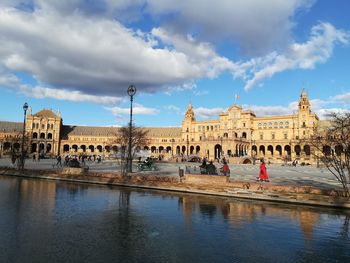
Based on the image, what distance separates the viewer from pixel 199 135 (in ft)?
438

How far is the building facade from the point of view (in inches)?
4200

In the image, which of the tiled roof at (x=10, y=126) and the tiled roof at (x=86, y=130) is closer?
the tiled roof at (x=10, y=126)

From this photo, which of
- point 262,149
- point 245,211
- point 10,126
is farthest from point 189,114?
point 245,211

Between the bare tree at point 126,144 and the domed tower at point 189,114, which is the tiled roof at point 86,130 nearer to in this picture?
the domed tower at point 189,114

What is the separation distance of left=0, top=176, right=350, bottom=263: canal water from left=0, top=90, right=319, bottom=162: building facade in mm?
80528

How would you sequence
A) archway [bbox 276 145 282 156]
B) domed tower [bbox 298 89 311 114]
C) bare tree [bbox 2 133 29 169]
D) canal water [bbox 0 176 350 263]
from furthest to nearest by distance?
archway [bbox 276 145 282 156] < domed tower [bbox 298 89 311 114] < bare tree [bbox 2 133 29 169] < canal water [bbox 0 176 350 263]

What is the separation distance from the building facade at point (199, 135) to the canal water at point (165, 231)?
3170 inches

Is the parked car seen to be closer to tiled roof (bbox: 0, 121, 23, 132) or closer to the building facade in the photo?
the building facade

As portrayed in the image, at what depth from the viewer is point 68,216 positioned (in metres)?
12.6

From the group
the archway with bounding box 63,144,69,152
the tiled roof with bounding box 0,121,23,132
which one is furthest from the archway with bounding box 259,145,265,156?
the tiled roof with bounding box 0,121,23,132

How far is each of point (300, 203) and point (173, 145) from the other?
122m

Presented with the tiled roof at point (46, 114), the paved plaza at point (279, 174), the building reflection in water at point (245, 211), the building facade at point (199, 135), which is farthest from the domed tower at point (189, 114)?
the building reflection in water at point (245, 211)

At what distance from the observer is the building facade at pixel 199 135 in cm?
10669

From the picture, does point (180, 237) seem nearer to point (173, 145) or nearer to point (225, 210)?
point (225, 210)
